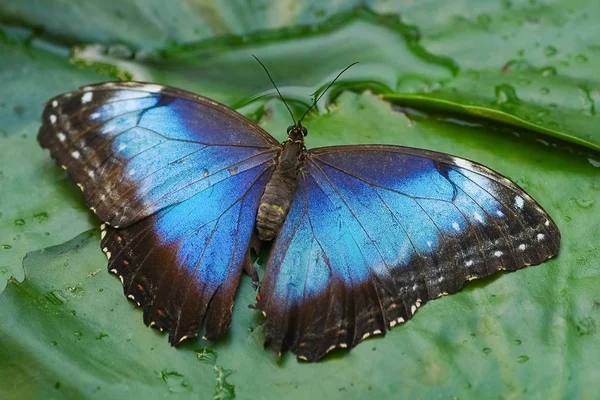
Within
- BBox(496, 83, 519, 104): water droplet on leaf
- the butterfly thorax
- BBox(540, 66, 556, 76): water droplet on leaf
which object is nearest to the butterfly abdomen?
the butterfly thorax

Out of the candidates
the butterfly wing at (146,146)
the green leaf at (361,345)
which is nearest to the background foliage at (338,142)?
the green leaf at (361,345)

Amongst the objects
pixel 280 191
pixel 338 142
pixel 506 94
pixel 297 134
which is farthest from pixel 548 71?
pixel 280 191

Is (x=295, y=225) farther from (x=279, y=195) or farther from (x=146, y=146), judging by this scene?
(x=146, y=146)

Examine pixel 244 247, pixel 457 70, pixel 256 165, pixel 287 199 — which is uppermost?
pixel 457 70

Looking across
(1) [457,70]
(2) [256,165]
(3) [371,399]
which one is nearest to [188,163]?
(2) [256,165]

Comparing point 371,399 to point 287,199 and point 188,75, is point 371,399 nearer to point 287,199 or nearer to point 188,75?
point 287,199

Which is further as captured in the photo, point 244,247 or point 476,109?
point 476,109

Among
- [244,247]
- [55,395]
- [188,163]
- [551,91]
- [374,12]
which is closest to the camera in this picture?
[55,395]

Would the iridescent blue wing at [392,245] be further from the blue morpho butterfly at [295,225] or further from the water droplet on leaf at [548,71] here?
the water droplet on leaf at [548,71]
